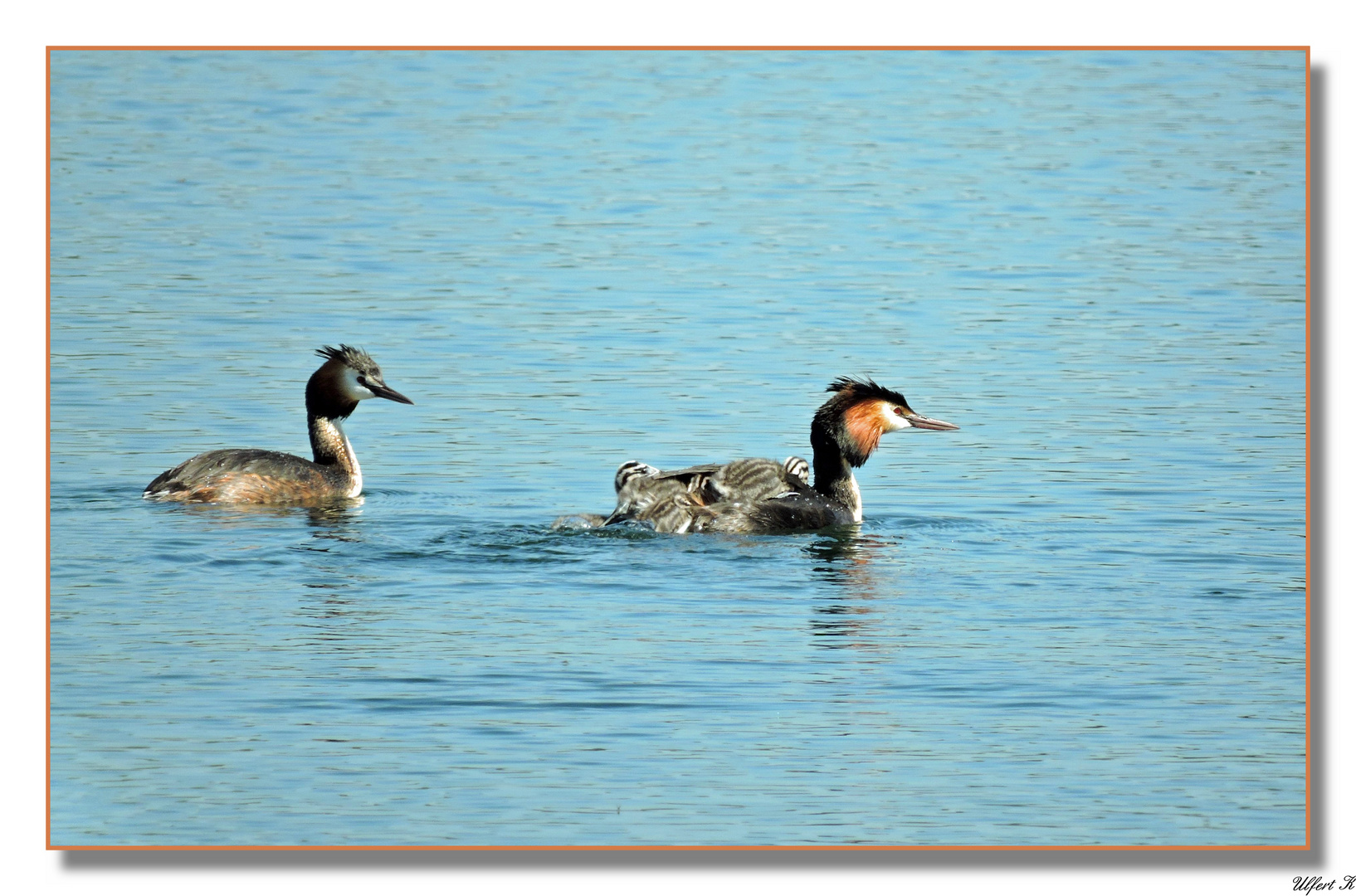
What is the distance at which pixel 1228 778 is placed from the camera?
9062 mm

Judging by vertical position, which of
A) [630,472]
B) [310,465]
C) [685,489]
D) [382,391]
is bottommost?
[685,489]

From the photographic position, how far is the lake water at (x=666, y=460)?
895 cm

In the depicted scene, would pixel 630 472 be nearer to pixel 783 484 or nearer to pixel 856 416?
pixel 783 484

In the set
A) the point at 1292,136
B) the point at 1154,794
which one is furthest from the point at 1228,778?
the point at 1292,136

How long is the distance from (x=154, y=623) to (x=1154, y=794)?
5106 mm

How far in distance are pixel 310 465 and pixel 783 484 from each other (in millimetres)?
3471

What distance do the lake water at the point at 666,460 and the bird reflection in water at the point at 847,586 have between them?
2.0 inches

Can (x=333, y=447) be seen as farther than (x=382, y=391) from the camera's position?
No

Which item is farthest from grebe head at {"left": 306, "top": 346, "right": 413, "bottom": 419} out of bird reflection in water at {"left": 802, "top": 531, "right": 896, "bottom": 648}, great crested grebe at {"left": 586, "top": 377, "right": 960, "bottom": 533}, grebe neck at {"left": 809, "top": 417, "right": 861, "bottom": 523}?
bird reflection in water at {"left": 802, "top": 531, "right": 896, "bottom": 648}

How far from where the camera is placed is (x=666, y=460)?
15.3m

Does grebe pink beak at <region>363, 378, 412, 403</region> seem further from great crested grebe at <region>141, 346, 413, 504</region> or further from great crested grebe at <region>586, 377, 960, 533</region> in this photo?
great crested grebe at <region>586, 377, 960, 533</region>

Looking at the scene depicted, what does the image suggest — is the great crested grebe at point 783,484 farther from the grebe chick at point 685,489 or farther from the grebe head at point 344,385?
the grebe head at point 344,385

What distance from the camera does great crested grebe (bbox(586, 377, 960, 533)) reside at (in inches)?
526

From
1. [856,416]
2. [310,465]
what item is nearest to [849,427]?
[856,416]
